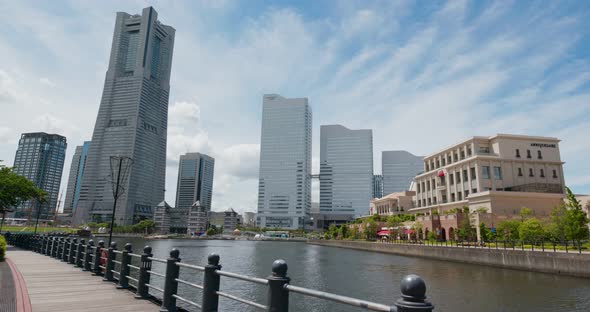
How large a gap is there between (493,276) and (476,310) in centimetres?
1602

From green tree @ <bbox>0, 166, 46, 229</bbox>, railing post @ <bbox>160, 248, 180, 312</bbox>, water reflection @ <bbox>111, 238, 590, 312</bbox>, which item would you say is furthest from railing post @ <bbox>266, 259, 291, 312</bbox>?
→ green tree @ <bbox>0, 166, 46, 229</bbox>

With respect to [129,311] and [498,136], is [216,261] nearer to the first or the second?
[129,311]

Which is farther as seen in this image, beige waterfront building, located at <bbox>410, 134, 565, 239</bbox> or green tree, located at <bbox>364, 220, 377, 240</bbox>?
green tree, located at <bbox>364, 220, 377, 240</bbox>

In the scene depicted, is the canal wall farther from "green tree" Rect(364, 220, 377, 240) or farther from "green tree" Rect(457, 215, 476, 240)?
"green tree" Rect(364, 220, 377, 240)

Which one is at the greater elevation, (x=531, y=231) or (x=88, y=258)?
(x=531, y=231)

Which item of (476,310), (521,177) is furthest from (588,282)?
(521,177)

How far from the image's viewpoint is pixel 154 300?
988 centimetres

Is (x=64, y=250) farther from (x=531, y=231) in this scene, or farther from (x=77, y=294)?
(x=531, y=231)

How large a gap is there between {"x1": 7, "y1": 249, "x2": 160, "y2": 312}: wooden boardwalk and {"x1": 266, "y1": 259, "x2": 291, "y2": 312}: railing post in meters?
5.09

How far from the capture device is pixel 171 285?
27.4 ft

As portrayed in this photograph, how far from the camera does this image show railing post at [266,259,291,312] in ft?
16.6

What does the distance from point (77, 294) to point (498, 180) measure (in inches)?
3268

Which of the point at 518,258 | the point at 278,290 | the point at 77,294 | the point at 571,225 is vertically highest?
the point at 571,225

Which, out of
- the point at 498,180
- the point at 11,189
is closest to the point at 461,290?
the point at 11,189
